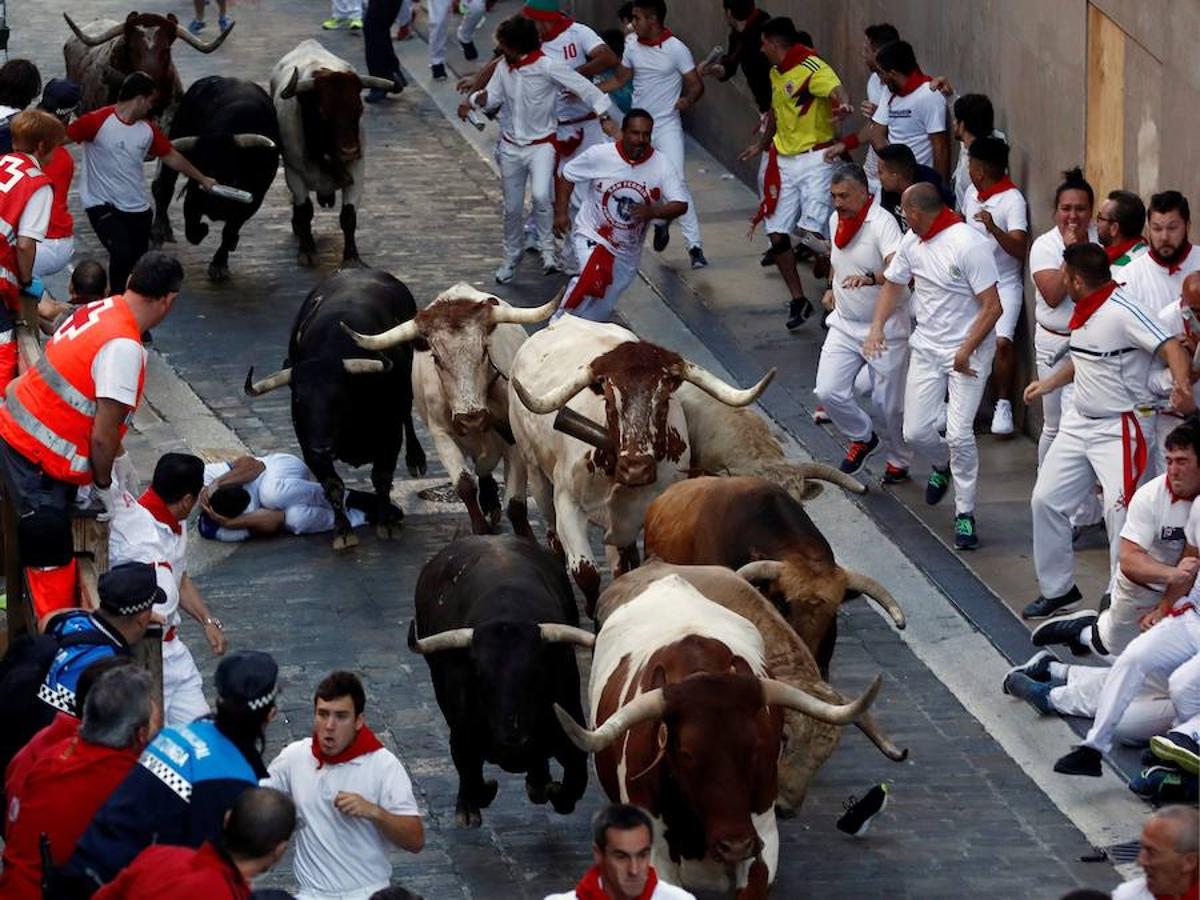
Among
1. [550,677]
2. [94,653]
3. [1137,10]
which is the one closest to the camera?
[94,653]

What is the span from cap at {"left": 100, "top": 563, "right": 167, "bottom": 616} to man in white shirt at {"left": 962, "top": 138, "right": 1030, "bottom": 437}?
24.2 feet

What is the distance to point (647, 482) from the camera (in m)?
13.0

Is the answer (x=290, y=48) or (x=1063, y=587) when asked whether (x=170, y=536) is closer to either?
(x=1063, y=587)

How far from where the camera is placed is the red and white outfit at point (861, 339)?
50.7 feet

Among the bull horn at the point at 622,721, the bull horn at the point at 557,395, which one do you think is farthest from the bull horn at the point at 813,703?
the bull horn at the point at 557,395

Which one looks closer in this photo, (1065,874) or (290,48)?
(1065,874)

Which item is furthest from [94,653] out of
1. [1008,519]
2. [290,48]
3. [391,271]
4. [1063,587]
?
[290,48]

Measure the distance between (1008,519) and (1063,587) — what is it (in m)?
1.48

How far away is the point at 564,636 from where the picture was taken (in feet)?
36.1

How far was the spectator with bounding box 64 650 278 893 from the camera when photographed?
8.02m

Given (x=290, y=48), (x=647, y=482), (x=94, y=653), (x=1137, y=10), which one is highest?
(x=1137, y=10)

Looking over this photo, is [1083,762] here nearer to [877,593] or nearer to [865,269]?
[877,593]

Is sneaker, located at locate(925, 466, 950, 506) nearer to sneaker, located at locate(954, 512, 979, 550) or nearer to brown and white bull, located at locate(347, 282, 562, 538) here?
sneaker, located at locate(954, 512, 979, 550)

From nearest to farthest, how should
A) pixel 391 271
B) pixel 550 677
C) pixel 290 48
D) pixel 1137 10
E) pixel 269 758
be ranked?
pixel 550 677, pixel 269 758, pixel 1137 10, pixel 391 271, pixel 290 48
